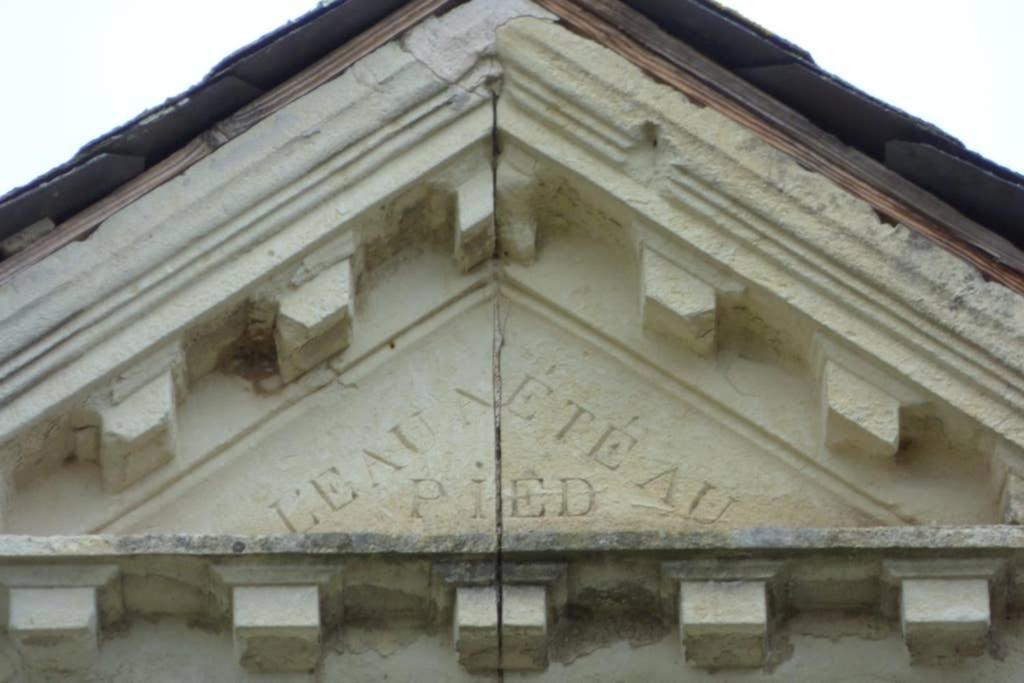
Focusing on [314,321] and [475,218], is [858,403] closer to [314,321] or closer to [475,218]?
[475,218]

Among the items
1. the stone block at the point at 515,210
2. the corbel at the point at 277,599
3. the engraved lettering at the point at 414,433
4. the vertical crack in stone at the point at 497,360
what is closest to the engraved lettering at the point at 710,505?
the vertical crack in stone at the point at 497,360

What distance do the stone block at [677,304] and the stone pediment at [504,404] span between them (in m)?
0.01

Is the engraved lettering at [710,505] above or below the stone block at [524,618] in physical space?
above

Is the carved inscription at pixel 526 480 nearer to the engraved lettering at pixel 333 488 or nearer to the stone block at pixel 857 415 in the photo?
the engraved lettering at pixel 333 488

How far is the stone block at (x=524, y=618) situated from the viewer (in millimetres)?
8477

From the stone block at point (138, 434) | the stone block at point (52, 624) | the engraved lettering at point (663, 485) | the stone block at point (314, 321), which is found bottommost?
the stone block at point (52, 624)

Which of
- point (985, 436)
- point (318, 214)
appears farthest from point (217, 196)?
point (985, 436)

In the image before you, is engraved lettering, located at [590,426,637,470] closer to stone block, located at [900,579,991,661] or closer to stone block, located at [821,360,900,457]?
stone block, located at [821,360,900,457]

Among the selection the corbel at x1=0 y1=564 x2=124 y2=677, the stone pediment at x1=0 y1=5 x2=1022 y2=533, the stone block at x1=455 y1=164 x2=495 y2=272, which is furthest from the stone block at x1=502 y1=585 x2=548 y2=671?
the stone block at x1=455 y1=164 x2=495 y2=272

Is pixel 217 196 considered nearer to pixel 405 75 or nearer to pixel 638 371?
pixel 405 75

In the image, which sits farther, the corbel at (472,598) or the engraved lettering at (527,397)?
the engraved lettering at (527,397)

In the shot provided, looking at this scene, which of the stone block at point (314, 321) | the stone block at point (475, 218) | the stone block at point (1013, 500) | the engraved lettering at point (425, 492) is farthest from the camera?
the stone block at point (475, 218)

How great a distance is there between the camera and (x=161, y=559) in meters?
8.50

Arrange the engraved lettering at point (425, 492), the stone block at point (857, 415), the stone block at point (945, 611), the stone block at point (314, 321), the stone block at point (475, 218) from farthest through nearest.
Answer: the stone block at point (475, 218) → the stone block at point (314, 321) → the engraved lettering at point (425, 492) → the stone block at point (857, 415) → the stone block at point (945, 611)
